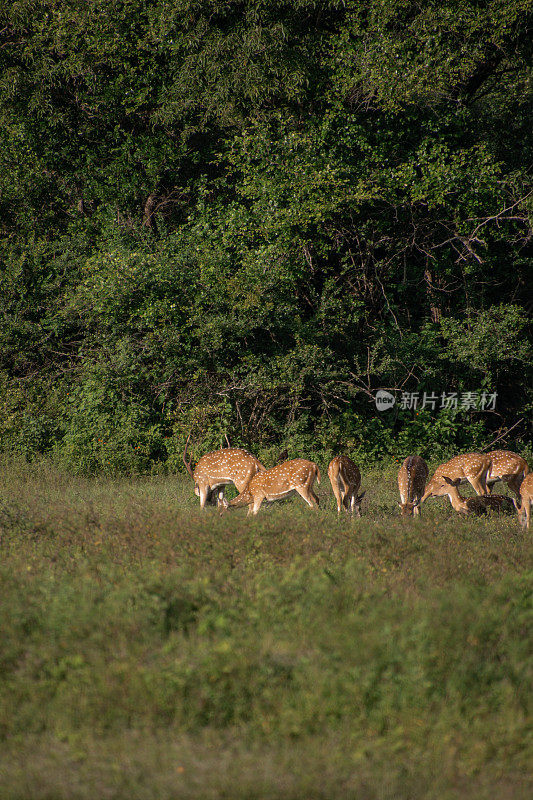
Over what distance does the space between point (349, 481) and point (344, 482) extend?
84 mm

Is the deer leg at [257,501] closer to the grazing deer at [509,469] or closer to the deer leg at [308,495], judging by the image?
the deer leg at [308,495]

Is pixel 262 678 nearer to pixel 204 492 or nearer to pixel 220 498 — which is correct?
pixel 220 498

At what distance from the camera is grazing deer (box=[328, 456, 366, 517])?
10852mm

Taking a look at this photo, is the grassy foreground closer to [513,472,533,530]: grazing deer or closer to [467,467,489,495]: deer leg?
[513,472,533,530]: grazing deer

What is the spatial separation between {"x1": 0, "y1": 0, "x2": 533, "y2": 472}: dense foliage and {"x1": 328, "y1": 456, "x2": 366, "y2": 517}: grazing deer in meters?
4.49

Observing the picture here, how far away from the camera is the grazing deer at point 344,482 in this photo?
10.9 metres

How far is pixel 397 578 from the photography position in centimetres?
698

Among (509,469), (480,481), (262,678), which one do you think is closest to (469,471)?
(480,481)

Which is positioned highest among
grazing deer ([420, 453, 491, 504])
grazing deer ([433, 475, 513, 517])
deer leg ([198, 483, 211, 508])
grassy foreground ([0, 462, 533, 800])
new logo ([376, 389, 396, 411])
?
new logo ([376, 389, 396, 411])

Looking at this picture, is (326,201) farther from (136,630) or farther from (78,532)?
(136,630)

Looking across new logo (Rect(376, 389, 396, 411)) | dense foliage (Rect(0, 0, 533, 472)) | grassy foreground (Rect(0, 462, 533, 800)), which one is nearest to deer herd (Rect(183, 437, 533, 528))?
grassy foreground (Rect(0, 462, 533, 800))

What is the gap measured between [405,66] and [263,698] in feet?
42.5

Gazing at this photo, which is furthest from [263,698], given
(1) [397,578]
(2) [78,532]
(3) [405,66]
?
(3) [405,66]

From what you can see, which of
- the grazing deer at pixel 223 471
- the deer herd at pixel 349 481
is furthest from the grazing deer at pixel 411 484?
the grazing deer at pixel 223 471
